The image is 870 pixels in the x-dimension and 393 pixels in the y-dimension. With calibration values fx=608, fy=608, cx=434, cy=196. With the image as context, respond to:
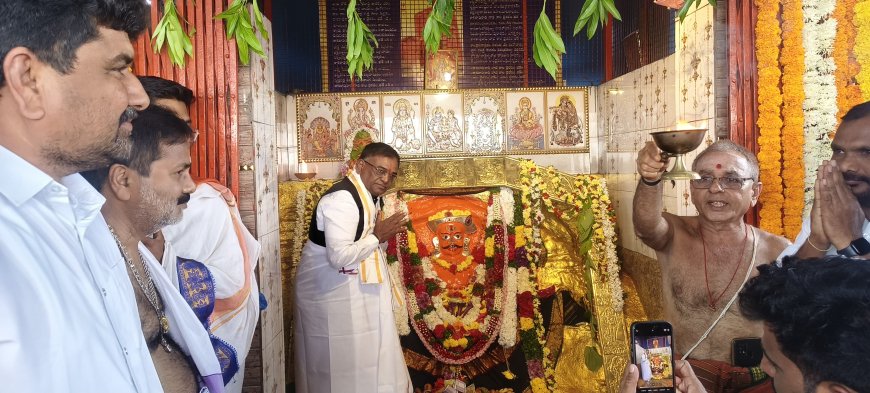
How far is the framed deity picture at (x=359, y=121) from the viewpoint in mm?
7758

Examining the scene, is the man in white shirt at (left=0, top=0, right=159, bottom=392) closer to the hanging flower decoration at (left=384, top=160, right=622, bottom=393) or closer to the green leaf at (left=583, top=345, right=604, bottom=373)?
the hanging flower decoration at (left=384, top=160, right=622, bottom=393)

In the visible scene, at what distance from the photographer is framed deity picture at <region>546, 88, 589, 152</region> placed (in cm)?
782

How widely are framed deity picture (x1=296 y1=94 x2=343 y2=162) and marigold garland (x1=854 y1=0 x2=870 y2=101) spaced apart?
18.3 ft

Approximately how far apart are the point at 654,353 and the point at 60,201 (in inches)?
70.0

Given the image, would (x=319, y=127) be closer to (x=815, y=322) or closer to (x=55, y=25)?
(x=55, y=25)

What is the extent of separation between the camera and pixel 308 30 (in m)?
7.55

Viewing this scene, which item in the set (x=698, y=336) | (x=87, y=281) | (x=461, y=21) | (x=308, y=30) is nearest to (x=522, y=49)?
(x=461, y=21)

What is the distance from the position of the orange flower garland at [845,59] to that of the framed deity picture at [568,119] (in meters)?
4.10

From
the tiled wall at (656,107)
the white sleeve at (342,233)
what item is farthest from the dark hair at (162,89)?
the tiled wall at (656,107)

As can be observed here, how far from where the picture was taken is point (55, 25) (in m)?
1.33

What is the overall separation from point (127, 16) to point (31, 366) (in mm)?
864

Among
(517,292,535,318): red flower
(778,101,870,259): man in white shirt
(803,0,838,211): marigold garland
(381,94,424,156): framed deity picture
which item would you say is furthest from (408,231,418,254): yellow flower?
(778,101,870,259): man in white shirt

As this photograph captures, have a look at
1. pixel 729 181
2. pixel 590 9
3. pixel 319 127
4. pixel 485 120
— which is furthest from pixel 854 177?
pixel 319 127

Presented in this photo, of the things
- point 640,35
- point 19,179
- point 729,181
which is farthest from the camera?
point 640,35
